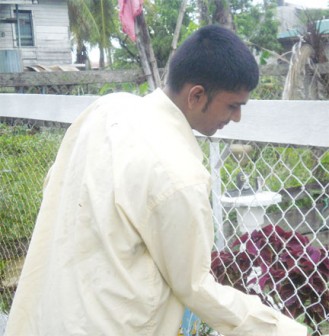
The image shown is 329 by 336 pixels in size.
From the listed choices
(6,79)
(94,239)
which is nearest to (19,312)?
(94,239)

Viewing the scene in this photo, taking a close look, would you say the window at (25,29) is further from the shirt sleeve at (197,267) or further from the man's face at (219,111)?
the shirt sleeve at (197,267)

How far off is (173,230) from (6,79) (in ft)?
33.0

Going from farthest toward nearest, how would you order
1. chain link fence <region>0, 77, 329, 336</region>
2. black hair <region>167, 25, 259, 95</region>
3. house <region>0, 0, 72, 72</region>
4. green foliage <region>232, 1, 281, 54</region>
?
house <region>0, 0, 72, 72</region>
green foliage <region>232, 1, 281, 54</region>
chain link fence <region>0, 77, 329, 336</region>
black hair <region>167, 25, 259, 95</region>

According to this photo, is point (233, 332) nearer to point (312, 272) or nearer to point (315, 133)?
point (312, 272)

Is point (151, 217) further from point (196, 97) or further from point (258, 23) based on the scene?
point (258, 23)

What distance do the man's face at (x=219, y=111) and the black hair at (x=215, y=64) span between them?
0.8 inches

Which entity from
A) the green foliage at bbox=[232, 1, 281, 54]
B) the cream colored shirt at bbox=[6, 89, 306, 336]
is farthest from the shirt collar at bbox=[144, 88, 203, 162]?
the green foliage at bbox=[232, 1, 281, 54]

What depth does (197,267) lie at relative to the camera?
59.0 inches

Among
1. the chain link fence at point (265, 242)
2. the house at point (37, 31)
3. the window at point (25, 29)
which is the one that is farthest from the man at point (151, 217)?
the window at point (25, 29)

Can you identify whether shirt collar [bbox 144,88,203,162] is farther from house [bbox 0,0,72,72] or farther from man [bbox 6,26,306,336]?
house [bbox 0,0,72,72]

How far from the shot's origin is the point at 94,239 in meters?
1.56

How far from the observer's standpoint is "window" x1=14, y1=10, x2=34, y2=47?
28625 millimetres

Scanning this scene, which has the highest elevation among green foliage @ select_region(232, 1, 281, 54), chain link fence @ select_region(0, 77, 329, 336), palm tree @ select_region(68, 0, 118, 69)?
chain link fence @ select_region(0, 77, 329, 336)

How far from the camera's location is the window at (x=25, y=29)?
28.6m
